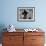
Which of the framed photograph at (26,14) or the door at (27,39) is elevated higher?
the framed photograph at (26,14)

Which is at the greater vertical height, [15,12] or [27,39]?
[15,12]

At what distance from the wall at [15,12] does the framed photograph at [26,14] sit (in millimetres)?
98

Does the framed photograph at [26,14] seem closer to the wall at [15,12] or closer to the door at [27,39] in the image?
the wall at [15,12]

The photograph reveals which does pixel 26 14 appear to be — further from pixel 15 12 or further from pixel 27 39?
pixel 27 39

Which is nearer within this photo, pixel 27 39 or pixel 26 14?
pixel 27 39

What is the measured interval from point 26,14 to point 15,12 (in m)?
0.36

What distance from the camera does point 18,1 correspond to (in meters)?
4.20

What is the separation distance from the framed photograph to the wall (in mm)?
98

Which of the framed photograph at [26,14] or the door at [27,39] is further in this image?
the framed photograph at [26,14]

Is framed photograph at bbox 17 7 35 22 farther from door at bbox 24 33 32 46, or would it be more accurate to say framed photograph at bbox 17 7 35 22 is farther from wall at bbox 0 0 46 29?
door at bbox 24 33 32 46

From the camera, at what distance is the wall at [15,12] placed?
165 inches

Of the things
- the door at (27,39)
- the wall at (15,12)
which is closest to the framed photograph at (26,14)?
the wall at (15,12)

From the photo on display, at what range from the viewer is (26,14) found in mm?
4230

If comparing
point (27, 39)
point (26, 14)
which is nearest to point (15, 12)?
point (26, 14)
